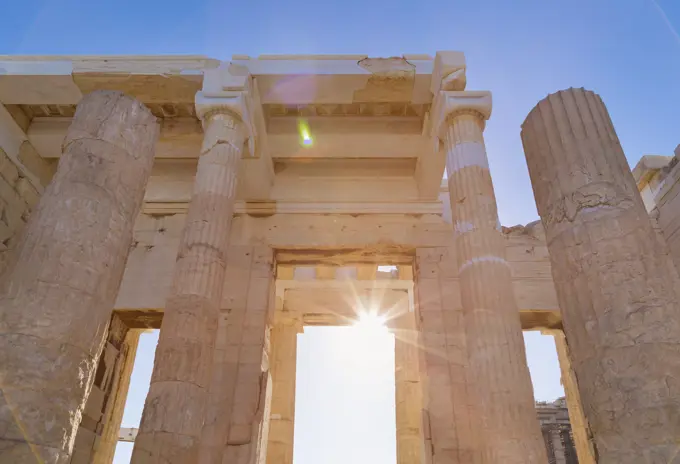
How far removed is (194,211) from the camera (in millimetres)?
8812

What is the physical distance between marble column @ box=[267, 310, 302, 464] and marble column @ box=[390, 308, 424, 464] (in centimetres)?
305

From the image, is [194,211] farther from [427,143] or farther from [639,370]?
[639,370]

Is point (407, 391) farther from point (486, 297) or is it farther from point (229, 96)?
point (229, 96)

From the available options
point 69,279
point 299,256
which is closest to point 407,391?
point 299,256

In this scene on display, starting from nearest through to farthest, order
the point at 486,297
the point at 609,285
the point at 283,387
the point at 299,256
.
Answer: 1. the point at 609,285
2. the point at 486,297
3. the point at 299,256
4. the point at 283,387

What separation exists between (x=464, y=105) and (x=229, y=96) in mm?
4775

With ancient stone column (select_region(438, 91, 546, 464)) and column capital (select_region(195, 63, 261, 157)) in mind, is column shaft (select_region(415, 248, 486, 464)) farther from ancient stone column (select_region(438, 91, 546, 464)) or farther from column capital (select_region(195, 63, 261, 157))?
column capital (select_region(195, 63, 261, 157))

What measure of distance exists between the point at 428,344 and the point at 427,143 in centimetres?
486

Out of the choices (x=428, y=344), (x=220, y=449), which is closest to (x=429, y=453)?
(x=428, y=344)

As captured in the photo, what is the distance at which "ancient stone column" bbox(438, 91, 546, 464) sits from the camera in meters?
6.57

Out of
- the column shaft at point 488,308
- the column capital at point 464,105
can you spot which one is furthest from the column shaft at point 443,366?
the column capital at point 464,105

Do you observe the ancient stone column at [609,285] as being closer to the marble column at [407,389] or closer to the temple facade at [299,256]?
the temple facade at [299,256]

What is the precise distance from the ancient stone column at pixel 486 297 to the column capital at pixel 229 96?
13.3 ft

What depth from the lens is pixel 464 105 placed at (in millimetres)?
10117
